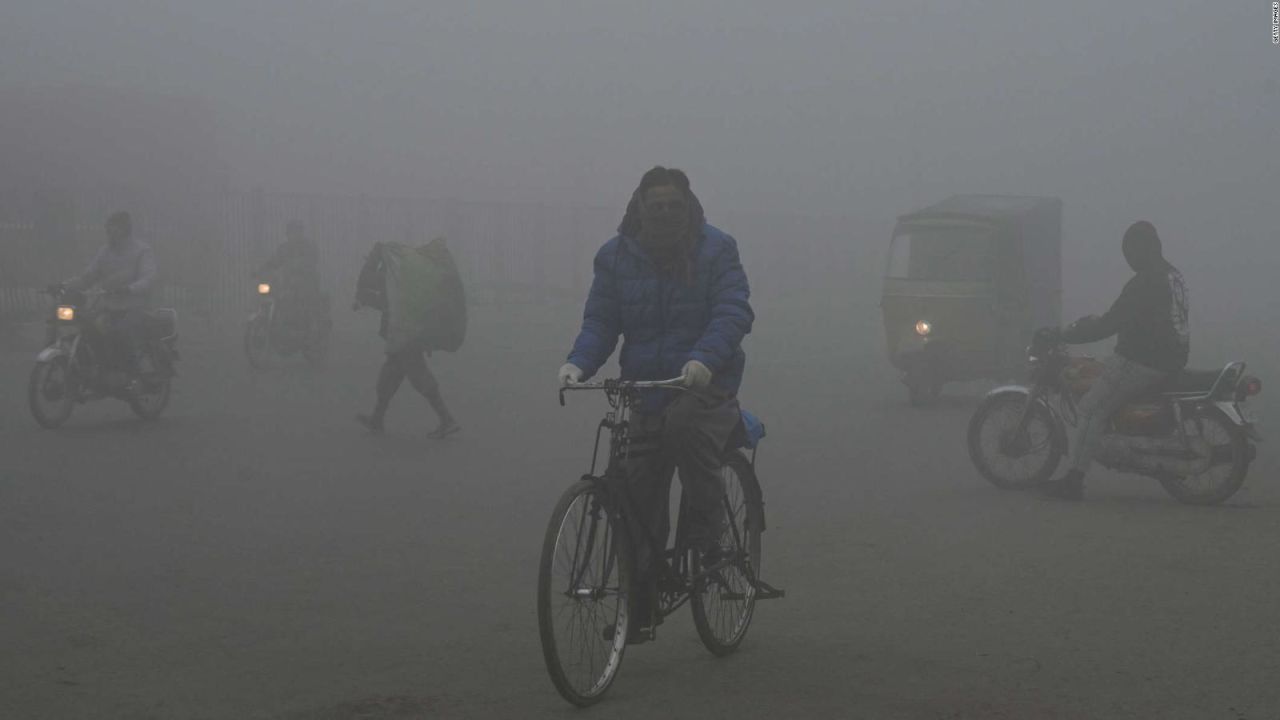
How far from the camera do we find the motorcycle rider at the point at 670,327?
5547 mm

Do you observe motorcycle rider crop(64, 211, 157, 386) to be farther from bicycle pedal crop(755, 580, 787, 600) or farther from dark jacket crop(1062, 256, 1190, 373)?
bicycle pedal crop(755, 580, 787, 600)

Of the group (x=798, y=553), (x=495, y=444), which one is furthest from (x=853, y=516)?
(x=495, y=444)

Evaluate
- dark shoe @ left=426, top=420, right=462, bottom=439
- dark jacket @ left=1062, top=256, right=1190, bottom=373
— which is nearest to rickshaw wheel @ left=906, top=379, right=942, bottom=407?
dark shoe @ left=426, top=420, right=462, bottom=439

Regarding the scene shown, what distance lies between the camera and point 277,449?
1245cm

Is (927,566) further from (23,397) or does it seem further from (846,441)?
(23,397)

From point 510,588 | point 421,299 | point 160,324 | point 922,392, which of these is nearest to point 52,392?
point 160,324

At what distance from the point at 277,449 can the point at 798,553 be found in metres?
5.65

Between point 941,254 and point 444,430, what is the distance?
8471 millimetres

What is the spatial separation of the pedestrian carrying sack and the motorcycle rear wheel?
236 inches

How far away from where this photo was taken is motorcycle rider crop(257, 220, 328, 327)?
65.3 ft

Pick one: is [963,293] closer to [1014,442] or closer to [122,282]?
[1014,442]

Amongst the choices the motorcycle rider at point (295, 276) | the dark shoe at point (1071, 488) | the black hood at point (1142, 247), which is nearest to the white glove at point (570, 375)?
the black hood at point (1142, 247)

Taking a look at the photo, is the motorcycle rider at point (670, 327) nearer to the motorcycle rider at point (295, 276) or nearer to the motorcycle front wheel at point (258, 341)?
the motorcycle front wheel at point (258, 341)

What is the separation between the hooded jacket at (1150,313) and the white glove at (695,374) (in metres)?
5.30
